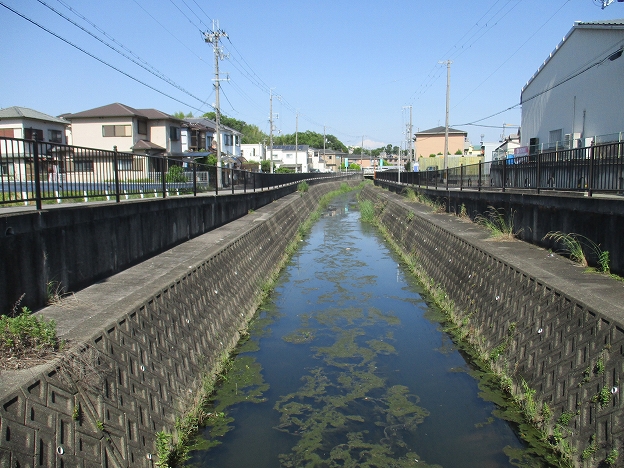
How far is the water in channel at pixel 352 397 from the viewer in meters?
5.96

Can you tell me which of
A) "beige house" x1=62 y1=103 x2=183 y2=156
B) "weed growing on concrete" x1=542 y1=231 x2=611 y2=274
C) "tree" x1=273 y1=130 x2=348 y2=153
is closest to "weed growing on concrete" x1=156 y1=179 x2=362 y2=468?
"weed growing on concrete" x1=542 y1=231 x2=611 y2=274

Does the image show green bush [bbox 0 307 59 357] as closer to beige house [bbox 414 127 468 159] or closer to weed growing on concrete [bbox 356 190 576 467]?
weed growing on concrete [bbox 356 190 576 467]

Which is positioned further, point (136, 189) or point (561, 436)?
point (136, 189)

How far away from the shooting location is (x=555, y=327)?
6.24 metres

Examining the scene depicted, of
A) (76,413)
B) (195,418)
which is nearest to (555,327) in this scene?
(195,418)

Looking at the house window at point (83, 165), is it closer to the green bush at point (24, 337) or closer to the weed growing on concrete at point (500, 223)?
the green bush at point (24, 337)

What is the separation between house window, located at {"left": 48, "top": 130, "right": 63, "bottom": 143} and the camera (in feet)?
136

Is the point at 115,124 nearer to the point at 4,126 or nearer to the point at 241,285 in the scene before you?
the point at 4,126

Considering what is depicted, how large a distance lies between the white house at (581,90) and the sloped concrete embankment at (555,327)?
47.2ft

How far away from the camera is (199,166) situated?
1588cm

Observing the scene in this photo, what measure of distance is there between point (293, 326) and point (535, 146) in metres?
26.4

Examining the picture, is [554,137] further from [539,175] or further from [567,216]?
[567,216]

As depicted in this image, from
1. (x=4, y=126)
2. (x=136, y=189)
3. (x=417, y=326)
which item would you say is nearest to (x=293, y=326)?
(x=417, y=326)

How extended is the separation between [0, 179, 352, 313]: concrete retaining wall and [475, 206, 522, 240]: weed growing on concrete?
7895 mm
